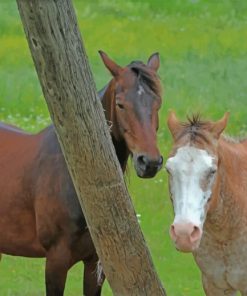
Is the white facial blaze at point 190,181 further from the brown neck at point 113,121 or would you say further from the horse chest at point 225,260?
the brown neck at point 113,121

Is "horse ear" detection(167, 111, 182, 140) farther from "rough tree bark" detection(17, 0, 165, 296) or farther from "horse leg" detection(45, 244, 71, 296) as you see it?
"horse leg" detection(45, 244, 71, 296)

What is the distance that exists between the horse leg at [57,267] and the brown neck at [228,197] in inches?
41.1

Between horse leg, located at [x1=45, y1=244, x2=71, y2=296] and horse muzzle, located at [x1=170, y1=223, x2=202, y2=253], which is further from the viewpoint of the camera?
horse leg, located at [x1=45, y1=244, x2=71, y2=296]

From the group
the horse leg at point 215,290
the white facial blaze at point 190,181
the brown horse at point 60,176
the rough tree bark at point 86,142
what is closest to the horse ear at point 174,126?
the brown horse at point 60,176

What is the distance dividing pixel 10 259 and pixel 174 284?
178 cm

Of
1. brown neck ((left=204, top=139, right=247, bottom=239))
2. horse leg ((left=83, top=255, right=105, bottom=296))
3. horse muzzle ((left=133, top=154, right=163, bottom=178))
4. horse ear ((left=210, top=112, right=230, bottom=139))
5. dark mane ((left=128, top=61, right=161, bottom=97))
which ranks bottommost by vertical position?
horse leg ((left=83, top=255, right=105, bottom=296))

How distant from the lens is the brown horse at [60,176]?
26.2 feet

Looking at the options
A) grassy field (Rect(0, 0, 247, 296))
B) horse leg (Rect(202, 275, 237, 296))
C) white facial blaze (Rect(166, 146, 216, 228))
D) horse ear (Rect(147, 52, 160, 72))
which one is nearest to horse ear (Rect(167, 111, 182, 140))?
white facial blaze (Rect(166, 146, 216, 228))

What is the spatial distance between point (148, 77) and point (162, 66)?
32.8ft

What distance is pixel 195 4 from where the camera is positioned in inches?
843

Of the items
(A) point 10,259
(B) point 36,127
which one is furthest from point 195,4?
(A) point 10,259

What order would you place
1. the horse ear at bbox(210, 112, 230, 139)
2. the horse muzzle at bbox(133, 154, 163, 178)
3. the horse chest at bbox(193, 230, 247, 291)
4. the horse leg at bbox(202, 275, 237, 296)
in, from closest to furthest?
the horse ear at bbox(210, 112, 230, 139) → the horse muzzle at bbox(133, 154, 163, 178) → the horse chest at bbox(193, 230, 247, 291) → the horse leg at bbox(202, 275, 237, 296)

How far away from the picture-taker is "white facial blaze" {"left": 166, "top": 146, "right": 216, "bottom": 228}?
7188 millimetres

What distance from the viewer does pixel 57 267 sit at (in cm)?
833
